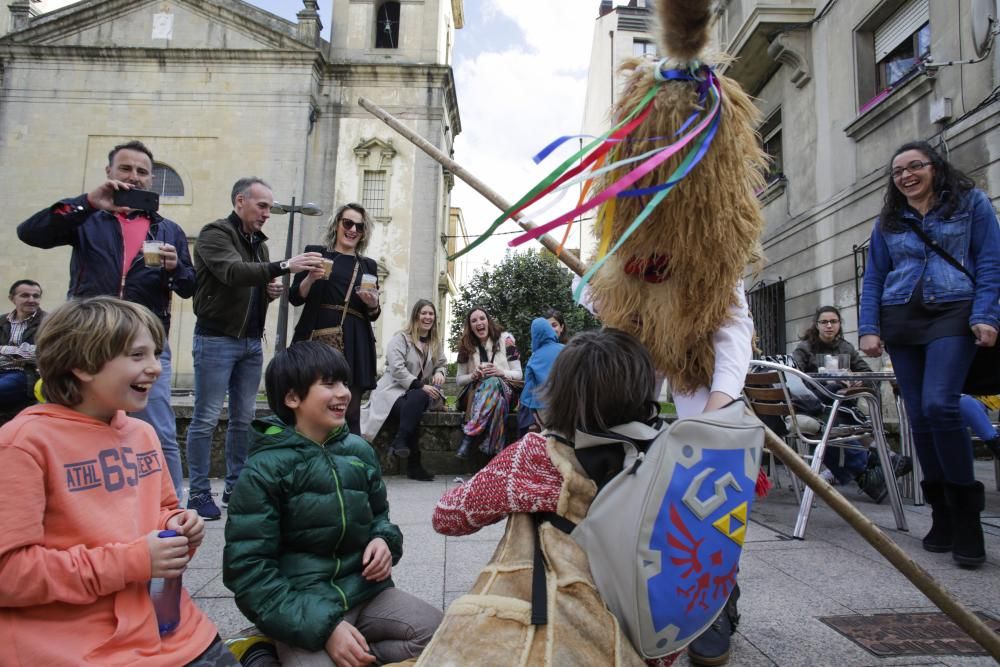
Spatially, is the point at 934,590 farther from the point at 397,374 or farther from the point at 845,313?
the point at 845,313

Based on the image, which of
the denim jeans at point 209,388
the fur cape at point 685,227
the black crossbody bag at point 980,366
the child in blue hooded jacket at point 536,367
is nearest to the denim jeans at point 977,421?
the black crossbody bag at point 980,366

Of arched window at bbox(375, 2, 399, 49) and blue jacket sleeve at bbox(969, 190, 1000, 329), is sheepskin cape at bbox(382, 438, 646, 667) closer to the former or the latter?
blue jacket sleeve at bbox(969, 190, 1000, 329)

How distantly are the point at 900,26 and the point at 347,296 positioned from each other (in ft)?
28.8

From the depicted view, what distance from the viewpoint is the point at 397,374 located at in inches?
227

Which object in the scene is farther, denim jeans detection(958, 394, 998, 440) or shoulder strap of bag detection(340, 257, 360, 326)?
denim jeans detection(958, 394, 998, 440)

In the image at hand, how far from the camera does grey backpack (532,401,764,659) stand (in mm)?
1351

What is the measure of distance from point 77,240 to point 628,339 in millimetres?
2722

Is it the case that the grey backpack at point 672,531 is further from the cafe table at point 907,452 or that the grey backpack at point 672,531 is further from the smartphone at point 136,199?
the cafe table at point 907,452

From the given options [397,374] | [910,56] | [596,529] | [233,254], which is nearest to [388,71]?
[910,56]

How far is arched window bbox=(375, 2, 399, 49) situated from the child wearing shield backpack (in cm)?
2356

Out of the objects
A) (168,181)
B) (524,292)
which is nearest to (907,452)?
(524,292)

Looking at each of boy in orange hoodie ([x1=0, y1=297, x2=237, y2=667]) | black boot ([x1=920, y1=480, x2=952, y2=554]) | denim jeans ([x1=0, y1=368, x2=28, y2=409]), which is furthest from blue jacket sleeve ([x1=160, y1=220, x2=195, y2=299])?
black boot ([x1=920, y1=480, x2=952, y2=554])

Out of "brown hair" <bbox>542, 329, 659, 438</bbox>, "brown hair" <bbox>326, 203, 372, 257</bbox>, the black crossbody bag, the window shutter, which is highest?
the window shutter

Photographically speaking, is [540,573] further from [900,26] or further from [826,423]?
[900,26]
